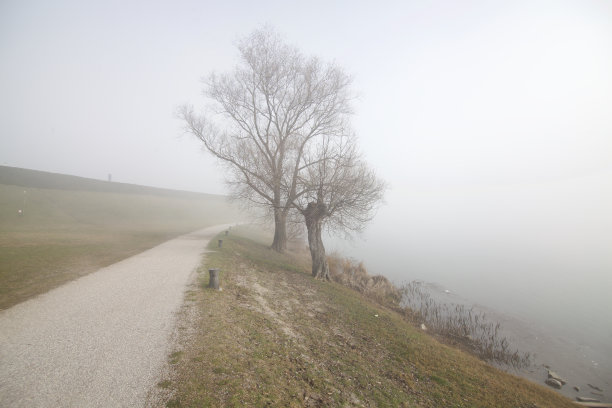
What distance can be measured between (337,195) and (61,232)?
843 inches

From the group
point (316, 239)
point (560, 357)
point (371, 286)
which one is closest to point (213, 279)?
point (316, 239)

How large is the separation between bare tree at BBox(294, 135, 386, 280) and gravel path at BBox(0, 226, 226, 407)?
291 inches

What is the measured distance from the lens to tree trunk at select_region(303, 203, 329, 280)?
44.0 ft

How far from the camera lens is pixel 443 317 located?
1223 centimetres

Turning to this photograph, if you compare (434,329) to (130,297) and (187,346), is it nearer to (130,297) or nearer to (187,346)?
(187,346)

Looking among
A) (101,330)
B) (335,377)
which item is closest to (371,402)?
(335,377)

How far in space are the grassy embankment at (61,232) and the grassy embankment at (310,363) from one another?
212 inches

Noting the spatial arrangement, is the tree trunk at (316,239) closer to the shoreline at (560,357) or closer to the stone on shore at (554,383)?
the shoreline at (560,357)

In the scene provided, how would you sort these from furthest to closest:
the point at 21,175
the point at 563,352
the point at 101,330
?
the point at 21,175 < the point at 563,352 < the point at 101,330

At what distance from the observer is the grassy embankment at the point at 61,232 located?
8.60 meters

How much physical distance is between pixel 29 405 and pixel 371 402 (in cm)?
547

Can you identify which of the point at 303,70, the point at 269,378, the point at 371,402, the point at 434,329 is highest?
the point at 303,70

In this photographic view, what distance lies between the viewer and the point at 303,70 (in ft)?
52.9

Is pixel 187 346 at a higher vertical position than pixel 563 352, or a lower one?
higher
